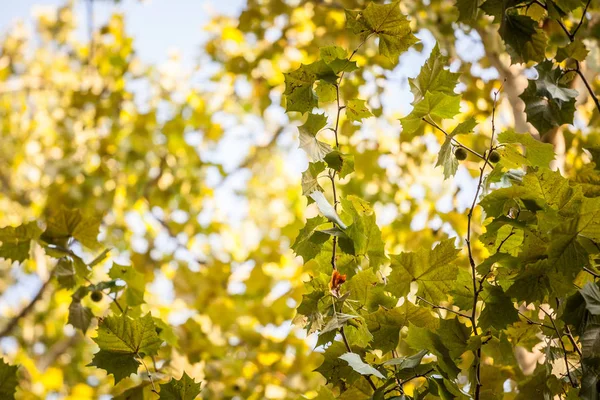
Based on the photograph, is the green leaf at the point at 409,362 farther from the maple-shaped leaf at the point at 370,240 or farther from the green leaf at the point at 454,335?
the maple-shaped leaf at the point at 370,240

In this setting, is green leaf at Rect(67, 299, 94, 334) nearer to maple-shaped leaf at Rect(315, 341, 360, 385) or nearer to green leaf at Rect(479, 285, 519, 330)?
maple-shaped leaf at Rect(315, 341, 360, 385)

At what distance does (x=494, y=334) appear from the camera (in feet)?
2.82

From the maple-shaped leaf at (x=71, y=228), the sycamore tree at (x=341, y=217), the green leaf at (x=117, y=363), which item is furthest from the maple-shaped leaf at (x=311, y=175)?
the maple-shaped leaf at (x=71, y=228)

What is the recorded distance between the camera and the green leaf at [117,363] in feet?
2.90

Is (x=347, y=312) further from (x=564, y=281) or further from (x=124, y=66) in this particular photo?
(x=124, y=66)

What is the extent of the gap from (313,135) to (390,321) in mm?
308

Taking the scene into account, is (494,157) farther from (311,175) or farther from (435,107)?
(311,175)

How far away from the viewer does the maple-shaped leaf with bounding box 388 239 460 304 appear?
843 millimetres

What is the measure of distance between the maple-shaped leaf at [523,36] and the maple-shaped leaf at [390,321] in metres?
0.50

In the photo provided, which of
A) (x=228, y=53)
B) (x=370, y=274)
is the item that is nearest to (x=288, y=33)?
(x=228, y=53)

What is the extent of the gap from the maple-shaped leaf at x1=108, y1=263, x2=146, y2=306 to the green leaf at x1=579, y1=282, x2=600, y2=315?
0.82 m

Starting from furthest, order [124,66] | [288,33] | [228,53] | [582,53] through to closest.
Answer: [124,66] < [228,53] < [288,33] < [582,53]

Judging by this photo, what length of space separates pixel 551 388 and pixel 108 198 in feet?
9.64

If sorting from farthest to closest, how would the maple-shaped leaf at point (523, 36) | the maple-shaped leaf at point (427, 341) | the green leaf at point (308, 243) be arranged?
the maple-shaped leaf at point (523, 36) → the green leaf at point (308, 243) → the maple-shaped leaf at point (427, 341)
